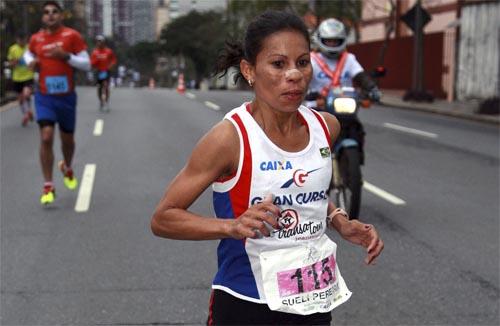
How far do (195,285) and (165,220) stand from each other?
2.82 m

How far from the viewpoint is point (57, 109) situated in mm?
7672

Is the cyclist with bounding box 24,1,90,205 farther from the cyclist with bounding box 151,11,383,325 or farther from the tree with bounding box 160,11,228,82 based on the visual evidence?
the tree with bounding box 160,11,228,82

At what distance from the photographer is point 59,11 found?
24.9 feet

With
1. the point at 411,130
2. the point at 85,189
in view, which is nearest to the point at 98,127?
the point at 411,130

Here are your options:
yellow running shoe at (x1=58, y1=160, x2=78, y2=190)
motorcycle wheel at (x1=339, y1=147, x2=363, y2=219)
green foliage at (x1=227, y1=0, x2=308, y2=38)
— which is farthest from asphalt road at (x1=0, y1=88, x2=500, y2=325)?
green foliage at (x1=227, y1=0, x2=308, y2=38)

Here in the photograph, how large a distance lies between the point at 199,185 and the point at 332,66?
5.03 metres

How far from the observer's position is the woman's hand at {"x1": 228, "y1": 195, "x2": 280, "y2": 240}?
2092 millimetres

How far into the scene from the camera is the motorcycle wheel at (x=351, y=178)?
6.71 meters

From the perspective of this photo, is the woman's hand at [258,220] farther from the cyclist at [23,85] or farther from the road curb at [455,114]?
the road curb at [455,114]

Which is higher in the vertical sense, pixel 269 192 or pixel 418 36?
pixel 418 36

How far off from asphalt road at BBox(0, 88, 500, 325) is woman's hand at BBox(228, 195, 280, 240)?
7.85ft

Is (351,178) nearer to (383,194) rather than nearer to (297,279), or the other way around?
(383,194)

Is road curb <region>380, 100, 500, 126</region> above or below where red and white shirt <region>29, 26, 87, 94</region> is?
below

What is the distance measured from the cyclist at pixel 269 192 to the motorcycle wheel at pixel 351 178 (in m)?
4.21
